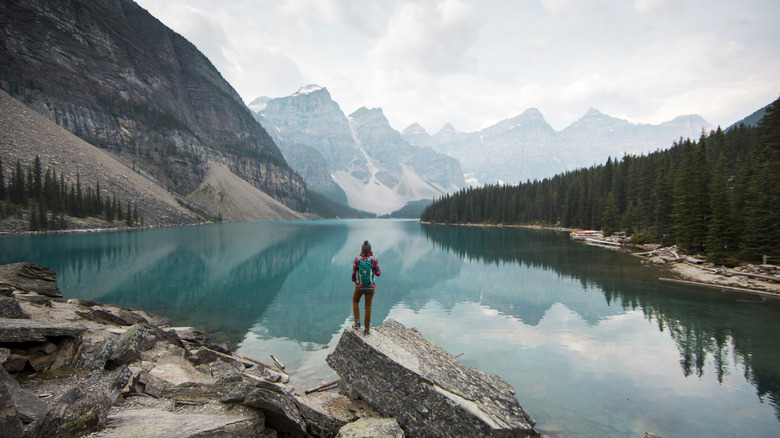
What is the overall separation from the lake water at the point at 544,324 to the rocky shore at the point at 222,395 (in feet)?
15.1

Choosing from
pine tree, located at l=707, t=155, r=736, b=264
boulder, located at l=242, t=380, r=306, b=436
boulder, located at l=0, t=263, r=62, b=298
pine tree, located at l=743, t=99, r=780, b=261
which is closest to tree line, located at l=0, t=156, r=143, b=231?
boulder, located at l=0, t=263, r=62, b=298

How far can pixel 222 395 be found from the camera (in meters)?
8.34

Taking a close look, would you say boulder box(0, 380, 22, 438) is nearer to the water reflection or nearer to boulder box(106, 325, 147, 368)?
boulder box(106, 325, 147, 368)

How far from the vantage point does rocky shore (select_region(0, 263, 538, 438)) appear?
619 cm

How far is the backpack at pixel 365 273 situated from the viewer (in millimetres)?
10430

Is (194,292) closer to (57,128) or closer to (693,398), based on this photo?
(693,398)

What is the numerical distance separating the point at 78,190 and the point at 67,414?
12066 cm

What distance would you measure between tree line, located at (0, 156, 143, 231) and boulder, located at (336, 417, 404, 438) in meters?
111

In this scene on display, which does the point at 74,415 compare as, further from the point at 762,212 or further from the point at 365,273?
the point at 762,212

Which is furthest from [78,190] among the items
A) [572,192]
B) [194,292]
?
[572,192]

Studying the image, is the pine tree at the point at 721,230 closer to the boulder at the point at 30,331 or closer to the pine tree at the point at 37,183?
the boulder at the point at 30,331

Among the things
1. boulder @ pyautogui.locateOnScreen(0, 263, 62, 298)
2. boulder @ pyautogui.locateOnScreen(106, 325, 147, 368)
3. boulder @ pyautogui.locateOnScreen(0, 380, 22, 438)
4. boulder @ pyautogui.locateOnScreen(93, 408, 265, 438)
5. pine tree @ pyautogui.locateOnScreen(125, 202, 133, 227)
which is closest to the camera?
boulder @ pyautogui.locateOnScreen(0, 380, 22, 438)

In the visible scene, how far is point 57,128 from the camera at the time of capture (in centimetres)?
11550

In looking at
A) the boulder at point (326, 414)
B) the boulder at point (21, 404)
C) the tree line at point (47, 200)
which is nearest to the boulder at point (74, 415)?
the boulder at point (21, 404)
